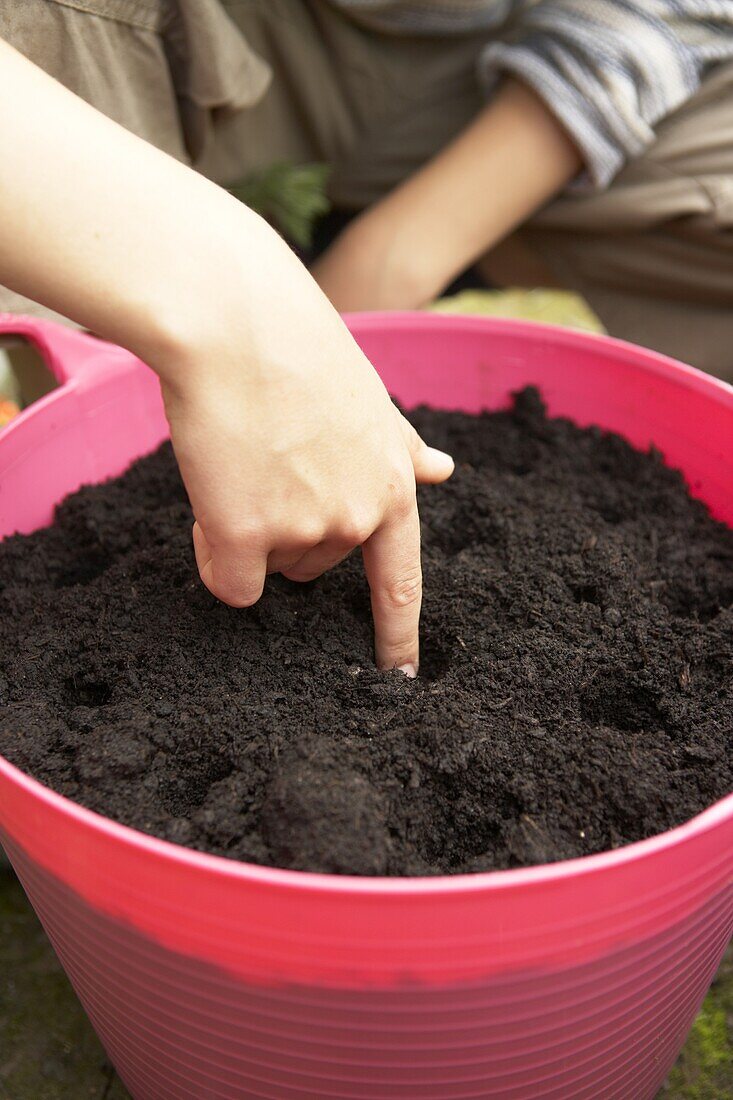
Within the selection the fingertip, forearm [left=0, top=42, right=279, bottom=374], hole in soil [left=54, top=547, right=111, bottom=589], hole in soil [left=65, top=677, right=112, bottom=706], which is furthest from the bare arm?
hole in soil [left=54, top=547, right=111, bottom=589]

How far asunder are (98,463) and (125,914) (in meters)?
0.66

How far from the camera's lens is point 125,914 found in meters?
0.62

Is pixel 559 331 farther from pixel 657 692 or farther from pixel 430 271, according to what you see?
pixel 657 692

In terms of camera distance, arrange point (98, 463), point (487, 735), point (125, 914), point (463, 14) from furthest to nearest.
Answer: point (463, 14), point (98, 463), point (487, 735), point (125, 914)

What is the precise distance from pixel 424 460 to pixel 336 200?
1.05 meters

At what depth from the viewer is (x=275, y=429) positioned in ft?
2.18

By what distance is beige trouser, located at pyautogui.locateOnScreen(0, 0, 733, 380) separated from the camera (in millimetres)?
1225

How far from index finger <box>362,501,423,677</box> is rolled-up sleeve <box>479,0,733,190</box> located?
2.79ft

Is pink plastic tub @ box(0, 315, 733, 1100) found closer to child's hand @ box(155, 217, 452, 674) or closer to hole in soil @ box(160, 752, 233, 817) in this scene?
hole in soil @ box(160, 752, 233, 817)

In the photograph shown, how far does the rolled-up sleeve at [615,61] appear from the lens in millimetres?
1325

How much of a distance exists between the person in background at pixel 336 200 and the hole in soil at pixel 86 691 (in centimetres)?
18

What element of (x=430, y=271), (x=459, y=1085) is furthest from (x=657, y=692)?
(x=430, y=271)

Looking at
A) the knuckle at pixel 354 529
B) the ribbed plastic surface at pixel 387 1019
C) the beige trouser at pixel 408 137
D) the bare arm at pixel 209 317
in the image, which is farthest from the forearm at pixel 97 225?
the beige trouser at pixel 408 137

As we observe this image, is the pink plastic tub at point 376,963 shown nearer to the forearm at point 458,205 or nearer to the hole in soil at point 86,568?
the hole in soil at point 86,568
